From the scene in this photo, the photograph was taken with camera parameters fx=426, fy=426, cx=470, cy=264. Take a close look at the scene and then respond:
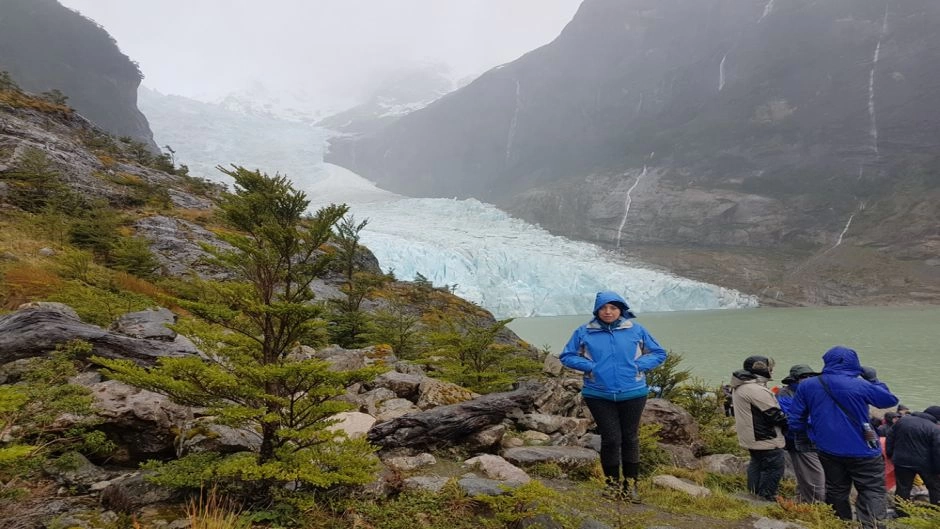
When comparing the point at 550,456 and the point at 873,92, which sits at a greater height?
the point at 873,92

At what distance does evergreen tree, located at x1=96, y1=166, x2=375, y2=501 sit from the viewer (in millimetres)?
2516

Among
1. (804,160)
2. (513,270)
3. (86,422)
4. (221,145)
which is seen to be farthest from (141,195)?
(804,160)

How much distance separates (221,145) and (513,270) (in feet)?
218

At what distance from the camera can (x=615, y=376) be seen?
3527mm

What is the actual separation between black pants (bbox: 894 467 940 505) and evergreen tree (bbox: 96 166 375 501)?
5.92 meters

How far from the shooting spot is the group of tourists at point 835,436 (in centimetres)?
357

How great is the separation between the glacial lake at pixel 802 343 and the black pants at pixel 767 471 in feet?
19.9

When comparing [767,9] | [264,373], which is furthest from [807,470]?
[767,9]

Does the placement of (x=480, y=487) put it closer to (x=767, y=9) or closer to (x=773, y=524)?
(x=773, y=524)

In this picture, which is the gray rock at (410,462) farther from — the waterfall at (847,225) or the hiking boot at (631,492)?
the waterfall at (847,225)

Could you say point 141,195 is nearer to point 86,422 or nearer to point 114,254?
point 114,254

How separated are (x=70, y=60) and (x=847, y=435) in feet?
245

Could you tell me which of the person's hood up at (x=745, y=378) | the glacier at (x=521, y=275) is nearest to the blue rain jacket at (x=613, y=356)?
the person's hood up at (x=745, y=378)

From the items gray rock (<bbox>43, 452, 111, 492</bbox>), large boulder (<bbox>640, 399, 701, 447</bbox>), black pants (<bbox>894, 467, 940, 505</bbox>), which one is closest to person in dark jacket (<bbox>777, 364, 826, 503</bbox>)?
black pants (<bbox>894, 467, 940, 505</bbox>)
